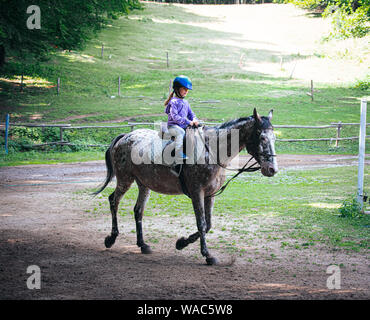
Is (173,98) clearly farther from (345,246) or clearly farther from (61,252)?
(345,246)

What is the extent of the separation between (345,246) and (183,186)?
337 cm

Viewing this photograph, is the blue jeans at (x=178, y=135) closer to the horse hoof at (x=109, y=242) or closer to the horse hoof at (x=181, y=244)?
the horse hoof at (x=181, y=244)

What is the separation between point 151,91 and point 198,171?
29.9m

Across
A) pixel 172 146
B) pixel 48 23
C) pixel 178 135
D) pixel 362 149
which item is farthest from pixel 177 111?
pixel 48 23

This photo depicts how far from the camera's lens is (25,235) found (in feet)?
27.7

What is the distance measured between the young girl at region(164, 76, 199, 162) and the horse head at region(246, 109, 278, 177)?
3.34ft

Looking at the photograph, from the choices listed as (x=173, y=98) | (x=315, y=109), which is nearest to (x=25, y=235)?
(x=173, y=98)

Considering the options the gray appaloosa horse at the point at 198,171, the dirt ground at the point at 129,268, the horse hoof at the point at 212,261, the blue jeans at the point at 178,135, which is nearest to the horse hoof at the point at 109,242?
the gray appaloosa horse at the point at 198,171
